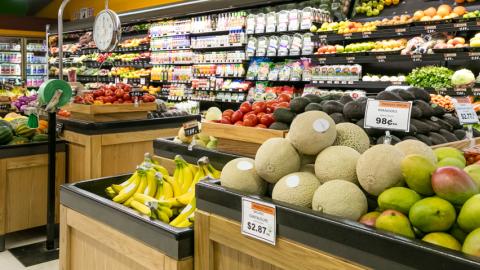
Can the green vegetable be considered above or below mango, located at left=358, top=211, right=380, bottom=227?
above

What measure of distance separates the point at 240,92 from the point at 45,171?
448 cm

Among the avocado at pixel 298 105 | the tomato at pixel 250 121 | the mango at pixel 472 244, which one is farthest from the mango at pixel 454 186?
the tomato at pixel 250 121

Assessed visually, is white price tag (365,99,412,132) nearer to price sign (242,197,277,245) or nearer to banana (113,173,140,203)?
price sign (242,197,277,245)

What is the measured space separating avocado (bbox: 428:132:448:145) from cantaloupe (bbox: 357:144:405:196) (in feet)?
2.79

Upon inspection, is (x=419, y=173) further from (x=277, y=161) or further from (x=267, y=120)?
(x=267, y=120)

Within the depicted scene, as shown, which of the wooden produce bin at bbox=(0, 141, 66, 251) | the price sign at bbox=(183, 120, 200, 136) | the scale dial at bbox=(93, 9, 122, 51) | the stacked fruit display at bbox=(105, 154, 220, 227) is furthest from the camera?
the scale dial at bbox=(93, 9, 122, 51)

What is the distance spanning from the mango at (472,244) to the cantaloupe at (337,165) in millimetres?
443

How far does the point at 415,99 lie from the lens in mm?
2502

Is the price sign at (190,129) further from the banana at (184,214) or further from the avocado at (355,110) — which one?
the avocado at (355,110)

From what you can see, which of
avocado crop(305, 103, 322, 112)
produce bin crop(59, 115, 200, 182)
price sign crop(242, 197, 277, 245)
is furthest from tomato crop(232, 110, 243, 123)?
produce bin crop(59, 115, 200, 182)

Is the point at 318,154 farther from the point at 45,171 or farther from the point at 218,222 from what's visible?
the point at 45,171

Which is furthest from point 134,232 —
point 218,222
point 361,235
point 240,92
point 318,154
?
point 240,92

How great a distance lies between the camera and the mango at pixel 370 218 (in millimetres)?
1351

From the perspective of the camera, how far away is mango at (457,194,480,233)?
1.19 meters
